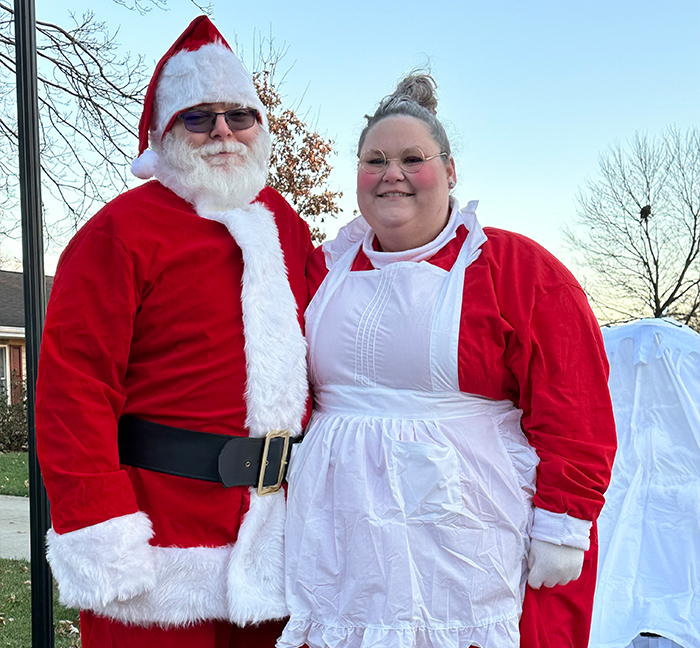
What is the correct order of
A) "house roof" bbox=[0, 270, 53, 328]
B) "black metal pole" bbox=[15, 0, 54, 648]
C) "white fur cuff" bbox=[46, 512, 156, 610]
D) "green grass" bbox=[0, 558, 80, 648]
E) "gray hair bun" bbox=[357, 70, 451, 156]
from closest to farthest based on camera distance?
1. "white fur cuff" bbox=[46, 512, 156, 610]
2. "gray hair bun" bbox=[357, 70, 451, 156]
3. "black metal pole" bbox=[15, 0, 54, 648]
4. "green grass" bbox=[0, 558, 80, 648]
5. "house roof" bbox=[0, 270, 53, 328]

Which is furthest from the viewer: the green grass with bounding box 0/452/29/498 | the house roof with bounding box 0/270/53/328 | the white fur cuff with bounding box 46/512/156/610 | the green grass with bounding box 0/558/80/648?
the house roof with bounding box 0/270/53/328

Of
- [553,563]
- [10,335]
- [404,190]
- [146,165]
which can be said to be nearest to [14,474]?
[10,335]

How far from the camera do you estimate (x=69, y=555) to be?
1.93m

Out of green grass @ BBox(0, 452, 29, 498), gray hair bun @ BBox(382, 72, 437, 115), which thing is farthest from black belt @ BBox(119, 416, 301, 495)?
green grass @ BBox(0, 452, 29, 498)

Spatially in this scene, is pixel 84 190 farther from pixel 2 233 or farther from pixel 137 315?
pixel 137 315

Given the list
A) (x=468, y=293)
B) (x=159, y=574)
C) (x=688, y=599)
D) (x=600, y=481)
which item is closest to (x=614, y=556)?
(x=688, y=599)

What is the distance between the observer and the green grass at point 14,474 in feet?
33.1

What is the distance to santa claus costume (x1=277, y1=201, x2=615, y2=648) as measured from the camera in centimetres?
191

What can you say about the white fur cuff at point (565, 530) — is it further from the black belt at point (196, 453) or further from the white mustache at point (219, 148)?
the white mustache at point (219, 148)

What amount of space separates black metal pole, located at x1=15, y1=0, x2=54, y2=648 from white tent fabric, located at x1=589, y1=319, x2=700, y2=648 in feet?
8.21

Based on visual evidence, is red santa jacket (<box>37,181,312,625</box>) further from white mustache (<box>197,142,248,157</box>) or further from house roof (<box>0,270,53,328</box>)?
house roof (<box>0,270,53,328</box>)

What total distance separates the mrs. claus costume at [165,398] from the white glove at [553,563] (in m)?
0.72

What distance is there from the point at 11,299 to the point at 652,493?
62.7 ft

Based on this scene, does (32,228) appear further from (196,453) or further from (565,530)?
(565,530)
